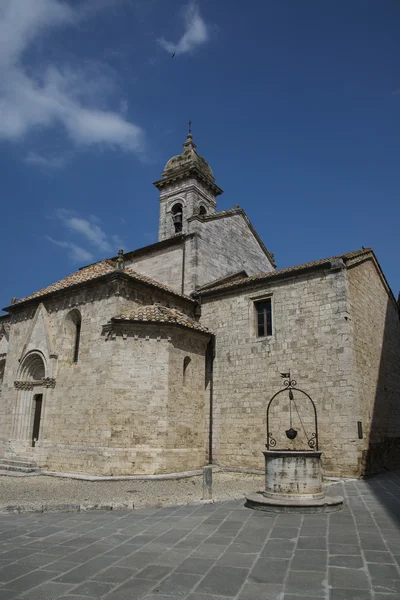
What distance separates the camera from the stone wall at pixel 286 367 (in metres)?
14.3

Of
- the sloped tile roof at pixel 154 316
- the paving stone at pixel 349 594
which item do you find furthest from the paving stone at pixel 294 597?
the sloped tile roof at pixel 154 316

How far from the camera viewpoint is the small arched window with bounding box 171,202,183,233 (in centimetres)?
2523

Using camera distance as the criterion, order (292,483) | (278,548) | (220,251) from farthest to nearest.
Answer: (220,251) < (292,483) < (278,548)

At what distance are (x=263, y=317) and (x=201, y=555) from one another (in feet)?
39.8

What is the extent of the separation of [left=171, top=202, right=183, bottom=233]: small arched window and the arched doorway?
11104 mm

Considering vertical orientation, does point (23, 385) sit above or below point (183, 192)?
below

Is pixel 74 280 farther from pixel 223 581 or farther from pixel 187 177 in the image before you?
pixel 223 581

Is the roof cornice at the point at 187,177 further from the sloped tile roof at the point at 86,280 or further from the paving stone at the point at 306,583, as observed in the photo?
the paving stone at the point at 306,583

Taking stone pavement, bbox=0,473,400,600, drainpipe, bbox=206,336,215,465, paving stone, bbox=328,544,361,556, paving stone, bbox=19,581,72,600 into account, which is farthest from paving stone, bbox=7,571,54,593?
drainpipe, bbox=206,336,215,465

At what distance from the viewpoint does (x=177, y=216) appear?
83.1ft

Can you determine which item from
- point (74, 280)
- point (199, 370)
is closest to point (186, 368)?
point (199, 370)

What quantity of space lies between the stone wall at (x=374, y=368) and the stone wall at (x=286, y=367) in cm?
60

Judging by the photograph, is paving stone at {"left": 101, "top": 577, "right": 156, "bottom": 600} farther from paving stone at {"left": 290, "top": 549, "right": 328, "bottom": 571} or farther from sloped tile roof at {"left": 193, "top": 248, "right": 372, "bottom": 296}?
sloped tile roof at {"left": 193, "top": 248, "right": 372, "bottom": 296}

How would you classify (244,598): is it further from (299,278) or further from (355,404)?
(299,278)
